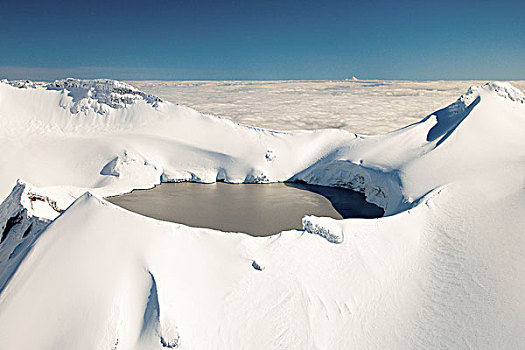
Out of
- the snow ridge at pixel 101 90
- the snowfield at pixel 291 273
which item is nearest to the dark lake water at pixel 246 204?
the snowfield at pixel 291 273

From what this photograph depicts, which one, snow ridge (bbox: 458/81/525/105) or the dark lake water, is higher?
snow ridge (bbox: 458/81/525/105)

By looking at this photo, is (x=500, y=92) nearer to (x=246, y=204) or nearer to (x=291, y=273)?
(x=246, y=204)

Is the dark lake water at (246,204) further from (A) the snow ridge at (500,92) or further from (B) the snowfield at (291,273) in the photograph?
(A) the snow ridge at (500,92)

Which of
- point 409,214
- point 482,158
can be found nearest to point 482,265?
point 409,214

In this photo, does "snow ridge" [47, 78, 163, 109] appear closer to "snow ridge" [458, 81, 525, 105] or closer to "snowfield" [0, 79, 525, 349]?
"snowfield" [0, 79, 525, 349]

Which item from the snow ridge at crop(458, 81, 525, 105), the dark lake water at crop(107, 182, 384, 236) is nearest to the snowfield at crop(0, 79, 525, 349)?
the dark lake water at crop(107, 182, 384, 236)

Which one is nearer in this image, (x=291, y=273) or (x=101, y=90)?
(x=291, y=273)

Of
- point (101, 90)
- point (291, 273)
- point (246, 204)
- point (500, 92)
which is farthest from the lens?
point (101, 90)

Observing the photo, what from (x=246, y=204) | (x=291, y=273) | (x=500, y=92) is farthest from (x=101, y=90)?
(x=500, y=92)
